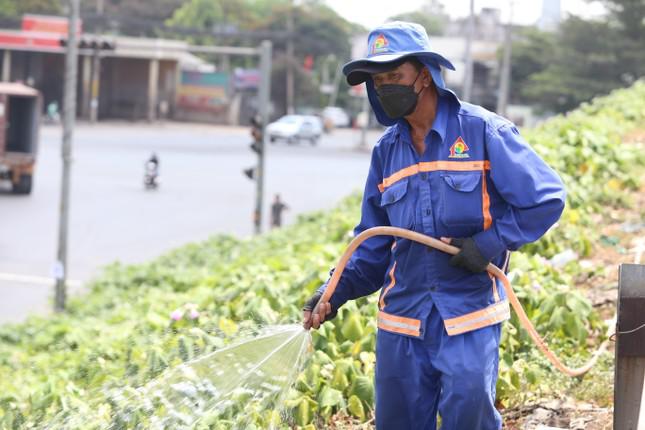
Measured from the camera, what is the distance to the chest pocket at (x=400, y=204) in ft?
12.8

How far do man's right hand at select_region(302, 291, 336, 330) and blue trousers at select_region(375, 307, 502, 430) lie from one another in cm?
23

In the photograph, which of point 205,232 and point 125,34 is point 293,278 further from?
point 125,34

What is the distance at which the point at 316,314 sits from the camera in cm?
415

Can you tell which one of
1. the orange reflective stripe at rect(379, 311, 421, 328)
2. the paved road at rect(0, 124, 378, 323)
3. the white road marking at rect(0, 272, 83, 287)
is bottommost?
the white road marking at rect(0, 272, 83, 287)

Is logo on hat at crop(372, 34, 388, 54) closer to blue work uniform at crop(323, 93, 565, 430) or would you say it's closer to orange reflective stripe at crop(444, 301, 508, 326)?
blue work uniform at crop(323, 93, 565, 430)

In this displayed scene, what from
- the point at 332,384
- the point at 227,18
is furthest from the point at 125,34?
the point at 332,384

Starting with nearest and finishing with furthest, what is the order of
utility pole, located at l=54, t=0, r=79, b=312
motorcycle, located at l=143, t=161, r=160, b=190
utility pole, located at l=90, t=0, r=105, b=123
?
1. utility pole, located at l=54, t=0, r=79, b=312
2. motorcycle, located at l=143, t=161, r=160, b=190
3. utility pole, located at l=90, t=0, r=105, b=123

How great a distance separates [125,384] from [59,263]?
1150 cm

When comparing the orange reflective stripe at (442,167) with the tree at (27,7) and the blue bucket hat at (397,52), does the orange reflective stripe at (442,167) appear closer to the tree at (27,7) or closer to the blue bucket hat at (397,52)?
the blue bucket hat at (397,52)

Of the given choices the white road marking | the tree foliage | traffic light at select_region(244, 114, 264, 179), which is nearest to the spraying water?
the white road marking

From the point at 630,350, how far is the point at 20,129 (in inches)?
1091

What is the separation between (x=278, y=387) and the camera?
4387 mm

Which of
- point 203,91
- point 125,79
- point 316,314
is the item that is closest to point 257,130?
point 316,314

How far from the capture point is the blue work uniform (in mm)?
3756
